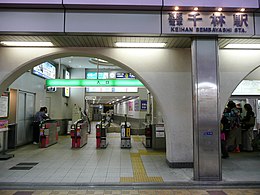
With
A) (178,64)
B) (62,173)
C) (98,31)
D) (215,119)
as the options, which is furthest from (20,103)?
(215,119)

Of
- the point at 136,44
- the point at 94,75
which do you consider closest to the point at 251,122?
the point at 136,44

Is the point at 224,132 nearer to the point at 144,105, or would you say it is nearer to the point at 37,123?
the point at 37,123

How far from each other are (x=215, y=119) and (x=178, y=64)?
1682 millimetres

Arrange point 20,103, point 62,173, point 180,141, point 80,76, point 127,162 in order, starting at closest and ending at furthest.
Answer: point 62,173
point 180,141
point 127,162
point 20,103
point 80,76

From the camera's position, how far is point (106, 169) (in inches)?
196

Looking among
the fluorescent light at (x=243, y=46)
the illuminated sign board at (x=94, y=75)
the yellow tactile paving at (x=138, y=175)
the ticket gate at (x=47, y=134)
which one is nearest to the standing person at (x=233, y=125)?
the fluorescent light at (x=243, y=46)

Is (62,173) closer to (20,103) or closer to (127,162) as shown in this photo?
(127,162)

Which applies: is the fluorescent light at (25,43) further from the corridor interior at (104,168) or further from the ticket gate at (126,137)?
the ticket gate at (126,137)

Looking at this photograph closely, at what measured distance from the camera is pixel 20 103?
25.9ft

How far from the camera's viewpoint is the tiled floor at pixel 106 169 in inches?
165

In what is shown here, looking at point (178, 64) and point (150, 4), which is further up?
point (150, 4)

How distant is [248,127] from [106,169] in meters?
4.89

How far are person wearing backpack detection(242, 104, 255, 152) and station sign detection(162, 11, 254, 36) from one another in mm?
3470

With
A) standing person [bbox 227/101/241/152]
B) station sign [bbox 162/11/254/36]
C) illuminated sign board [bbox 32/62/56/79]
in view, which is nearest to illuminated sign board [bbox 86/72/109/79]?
illuminated sign board [bbox 32/62/56/79]
